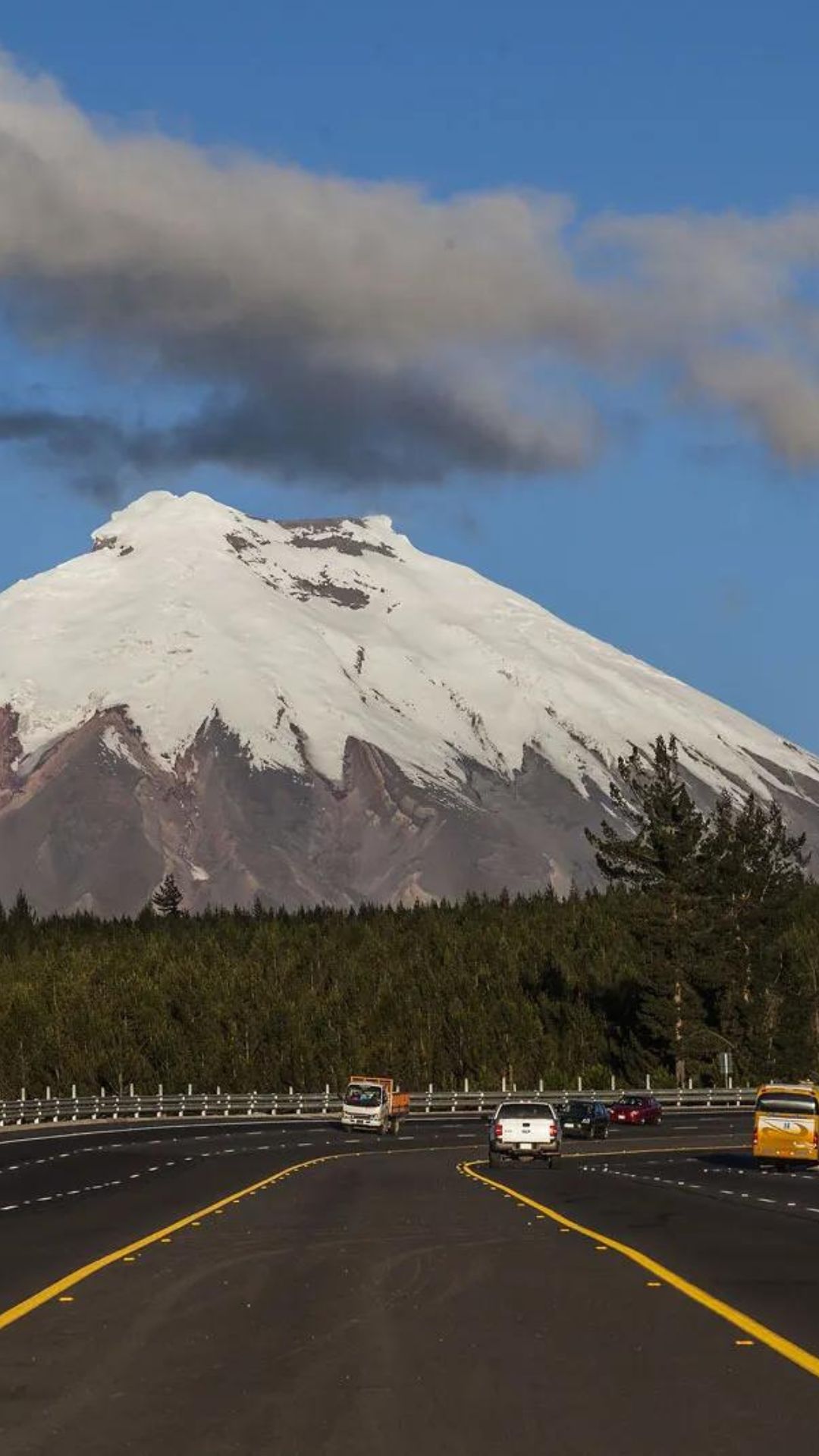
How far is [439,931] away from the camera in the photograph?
18438 cm

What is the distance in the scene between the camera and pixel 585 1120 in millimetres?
79125

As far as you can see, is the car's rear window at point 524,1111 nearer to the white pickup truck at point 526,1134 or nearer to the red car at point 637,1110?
the white pickup truck at point 526,1134

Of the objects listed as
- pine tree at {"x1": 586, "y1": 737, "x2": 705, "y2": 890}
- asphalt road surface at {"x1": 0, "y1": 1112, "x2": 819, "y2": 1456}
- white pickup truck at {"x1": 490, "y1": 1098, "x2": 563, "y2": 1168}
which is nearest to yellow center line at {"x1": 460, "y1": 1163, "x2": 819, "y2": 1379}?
asphalt road surface at {"x1": 0, "y1": 1112, "x2": 819, "y2": 1456}

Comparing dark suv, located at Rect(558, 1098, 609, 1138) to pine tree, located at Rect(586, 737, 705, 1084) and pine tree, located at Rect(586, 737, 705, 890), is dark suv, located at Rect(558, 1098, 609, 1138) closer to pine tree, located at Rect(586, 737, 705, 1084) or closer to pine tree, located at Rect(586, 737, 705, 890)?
pine tree, located at Rect(586, 737, 705, 1084)

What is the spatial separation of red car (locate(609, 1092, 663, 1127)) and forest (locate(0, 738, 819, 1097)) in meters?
25.1

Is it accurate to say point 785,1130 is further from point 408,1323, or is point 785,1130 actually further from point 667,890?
point 667,890

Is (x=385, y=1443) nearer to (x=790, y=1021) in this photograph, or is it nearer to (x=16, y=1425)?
(x=16, y=1425)

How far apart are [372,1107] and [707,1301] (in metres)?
63.2

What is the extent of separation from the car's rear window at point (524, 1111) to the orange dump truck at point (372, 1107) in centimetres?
2701

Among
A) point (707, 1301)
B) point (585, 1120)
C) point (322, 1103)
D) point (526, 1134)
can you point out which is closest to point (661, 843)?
point (322, 1103)

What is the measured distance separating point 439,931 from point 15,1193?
5632 inches

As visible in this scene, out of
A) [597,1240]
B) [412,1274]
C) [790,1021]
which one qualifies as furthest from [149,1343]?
[790,1021]

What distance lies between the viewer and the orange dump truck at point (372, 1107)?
269ft

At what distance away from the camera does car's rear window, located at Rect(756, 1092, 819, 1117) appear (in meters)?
55.7
